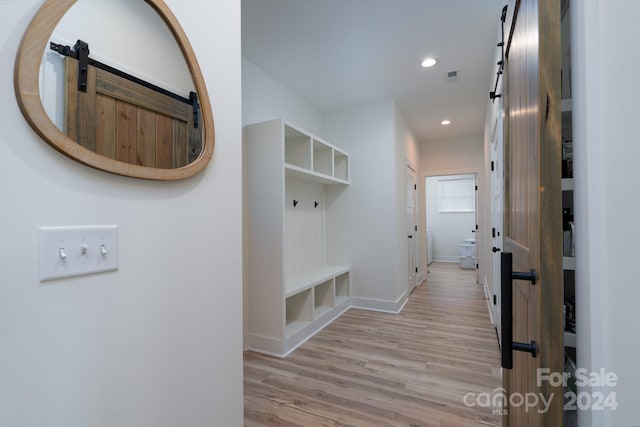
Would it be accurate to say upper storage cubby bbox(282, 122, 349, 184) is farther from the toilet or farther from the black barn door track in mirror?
the toilet

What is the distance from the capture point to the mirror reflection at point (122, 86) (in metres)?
0.72

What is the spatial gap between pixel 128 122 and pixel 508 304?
1152 mm

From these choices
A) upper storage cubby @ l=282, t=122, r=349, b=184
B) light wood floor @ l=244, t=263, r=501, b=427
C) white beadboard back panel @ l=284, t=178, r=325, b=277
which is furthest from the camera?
white beadboard back panel @ l=284, t=178, r=325, b=277

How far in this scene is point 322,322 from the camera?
10.9ft

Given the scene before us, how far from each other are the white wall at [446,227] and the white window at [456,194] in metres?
0.09

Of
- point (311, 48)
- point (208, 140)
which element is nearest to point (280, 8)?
point (311, 48)

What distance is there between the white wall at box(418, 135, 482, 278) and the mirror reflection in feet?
17.2

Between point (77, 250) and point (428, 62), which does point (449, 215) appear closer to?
point (428, 62)

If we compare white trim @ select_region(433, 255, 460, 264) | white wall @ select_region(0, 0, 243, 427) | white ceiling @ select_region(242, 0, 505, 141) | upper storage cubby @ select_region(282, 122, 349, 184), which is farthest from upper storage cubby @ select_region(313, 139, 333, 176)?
white trim @ select_region(433, 255, 460, 264)

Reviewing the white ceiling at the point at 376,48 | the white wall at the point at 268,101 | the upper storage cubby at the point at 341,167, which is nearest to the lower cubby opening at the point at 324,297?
the upper storage cubby at the point at 341,167

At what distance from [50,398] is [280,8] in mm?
2469

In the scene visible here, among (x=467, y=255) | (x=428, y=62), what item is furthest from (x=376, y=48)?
(x=467, y=255)

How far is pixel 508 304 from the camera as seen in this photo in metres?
0.73

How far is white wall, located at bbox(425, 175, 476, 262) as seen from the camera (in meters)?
7.87
